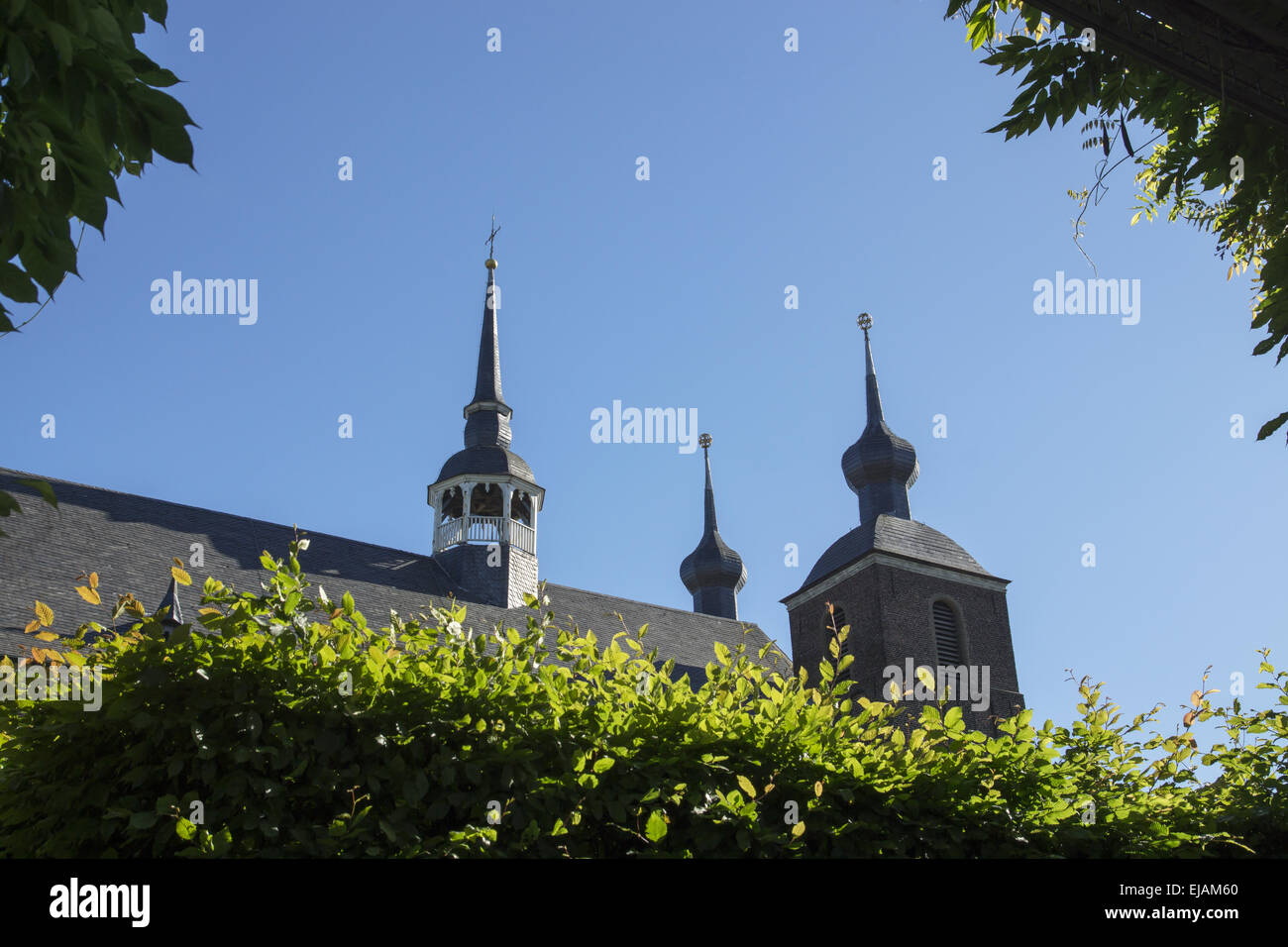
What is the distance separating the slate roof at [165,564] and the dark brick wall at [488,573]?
18.0 inches

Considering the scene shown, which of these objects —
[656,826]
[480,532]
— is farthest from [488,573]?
[656,826]

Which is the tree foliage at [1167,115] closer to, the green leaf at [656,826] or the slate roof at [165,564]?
the green leaf at [656,826]

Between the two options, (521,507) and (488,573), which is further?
(521,507)

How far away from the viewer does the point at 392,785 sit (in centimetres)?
525

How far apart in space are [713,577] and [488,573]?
14385 mm

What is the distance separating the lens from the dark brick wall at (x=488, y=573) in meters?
32.5

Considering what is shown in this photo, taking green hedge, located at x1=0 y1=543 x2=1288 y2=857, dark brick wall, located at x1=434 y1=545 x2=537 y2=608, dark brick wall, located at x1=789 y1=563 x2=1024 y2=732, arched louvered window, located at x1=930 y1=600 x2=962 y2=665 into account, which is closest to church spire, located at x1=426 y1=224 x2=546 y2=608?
dark brick wall, located at x1=434 y1=545 x2=537 y2=608

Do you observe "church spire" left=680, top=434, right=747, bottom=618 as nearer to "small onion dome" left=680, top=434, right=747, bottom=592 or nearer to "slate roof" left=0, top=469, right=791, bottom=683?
→ "small onion dome" left=680, top=434, right=747, bottom=592

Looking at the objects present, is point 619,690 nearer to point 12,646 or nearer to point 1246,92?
point 1246,92

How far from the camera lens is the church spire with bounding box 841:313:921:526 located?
3581 centimetres

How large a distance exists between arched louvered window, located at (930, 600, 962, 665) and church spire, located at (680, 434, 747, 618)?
37.3 feet

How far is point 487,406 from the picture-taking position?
1454 inches

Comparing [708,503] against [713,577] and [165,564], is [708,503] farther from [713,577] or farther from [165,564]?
[165,564]
